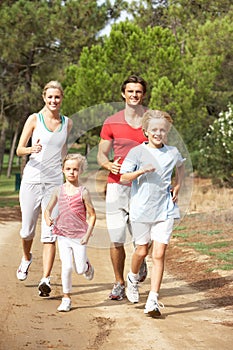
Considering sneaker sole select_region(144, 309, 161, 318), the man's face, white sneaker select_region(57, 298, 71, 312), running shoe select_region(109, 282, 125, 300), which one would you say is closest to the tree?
the man's face

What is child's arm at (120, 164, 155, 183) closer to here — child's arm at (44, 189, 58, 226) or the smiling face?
the smiling face

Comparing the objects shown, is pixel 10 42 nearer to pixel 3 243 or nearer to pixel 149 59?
pixel 149 59

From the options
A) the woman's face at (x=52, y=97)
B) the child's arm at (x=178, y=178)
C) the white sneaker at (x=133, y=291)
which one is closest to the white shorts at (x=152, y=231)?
the child's arm at (x=178, y=178)

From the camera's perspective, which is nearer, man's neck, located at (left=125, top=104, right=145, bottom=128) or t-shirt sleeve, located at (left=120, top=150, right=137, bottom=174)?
t-shirt sleeve, located at (left=120, top=150, right=137, bottom=174)

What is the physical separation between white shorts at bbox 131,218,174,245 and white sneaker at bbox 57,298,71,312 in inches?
37.5

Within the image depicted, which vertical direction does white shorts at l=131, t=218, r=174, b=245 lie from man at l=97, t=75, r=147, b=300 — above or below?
below

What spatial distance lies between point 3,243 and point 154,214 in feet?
20.8

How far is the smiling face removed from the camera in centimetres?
743

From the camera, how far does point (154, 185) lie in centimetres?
748

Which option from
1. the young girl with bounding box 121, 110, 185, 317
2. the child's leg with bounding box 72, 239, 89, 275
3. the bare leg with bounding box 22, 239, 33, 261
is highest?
the young girl with bounding box 121, 110, 185, 317

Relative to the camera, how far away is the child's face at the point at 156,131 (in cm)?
743

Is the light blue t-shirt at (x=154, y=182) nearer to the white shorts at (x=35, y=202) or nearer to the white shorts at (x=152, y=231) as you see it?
the white shorts at (x=152, y=231)

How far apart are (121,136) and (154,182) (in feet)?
2.31

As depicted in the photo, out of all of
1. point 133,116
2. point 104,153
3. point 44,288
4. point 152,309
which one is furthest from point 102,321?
point 133,116
